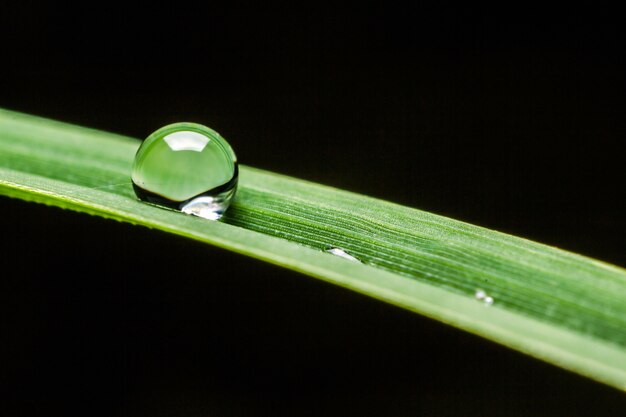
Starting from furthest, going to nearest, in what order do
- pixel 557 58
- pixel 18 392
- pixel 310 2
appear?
pixel 310 2
pixel 557 58
pixel 18 392

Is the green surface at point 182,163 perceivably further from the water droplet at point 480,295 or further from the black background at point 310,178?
the black background at point 310,178

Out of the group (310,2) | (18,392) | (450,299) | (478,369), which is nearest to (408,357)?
(478,369)

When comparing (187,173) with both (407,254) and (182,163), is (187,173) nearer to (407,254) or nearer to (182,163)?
(182,163)

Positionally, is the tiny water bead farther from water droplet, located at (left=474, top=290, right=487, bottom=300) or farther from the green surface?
water droplet, located at (left=474, top=290, right=487, bottom=300)

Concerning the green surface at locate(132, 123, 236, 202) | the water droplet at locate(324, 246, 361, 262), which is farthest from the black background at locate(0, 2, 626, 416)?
the water droplet at locate(324, 246, 361, 262)

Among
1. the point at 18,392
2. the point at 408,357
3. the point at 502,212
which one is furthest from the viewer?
the point at 502,212

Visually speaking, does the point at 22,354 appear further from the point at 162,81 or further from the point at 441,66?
the point at 441,66

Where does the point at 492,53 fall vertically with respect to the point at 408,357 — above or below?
above
